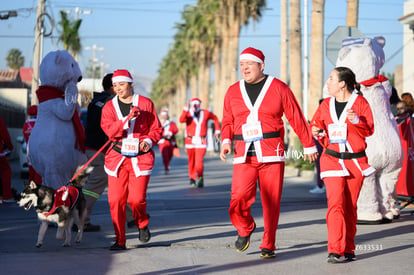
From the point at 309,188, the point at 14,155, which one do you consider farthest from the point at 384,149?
the point at 14,155

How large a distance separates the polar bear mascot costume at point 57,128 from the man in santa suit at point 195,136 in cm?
847

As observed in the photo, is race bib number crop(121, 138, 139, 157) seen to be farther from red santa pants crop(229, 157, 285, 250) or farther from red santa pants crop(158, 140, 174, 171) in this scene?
red santa pants crop(158, 140, 174, 171)

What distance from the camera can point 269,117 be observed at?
7.88m

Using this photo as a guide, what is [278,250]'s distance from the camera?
8.49m

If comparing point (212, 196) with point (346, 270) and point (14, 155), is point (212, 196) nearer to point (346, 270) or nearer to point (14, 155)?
point (346, 270)

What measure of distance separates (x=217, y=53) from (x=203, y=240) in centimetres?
4971

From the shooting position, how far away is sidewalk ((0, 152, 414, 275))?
7.43 m

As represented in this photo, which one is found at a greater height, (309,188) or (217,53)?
(217,53)

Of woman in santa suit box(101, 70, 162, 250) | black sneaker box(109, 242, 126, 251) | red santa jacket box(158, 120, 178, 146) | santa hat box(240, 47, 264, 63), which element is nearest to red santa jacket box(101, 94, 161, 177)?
woman in santa suit box(101, 70, 162, 250)

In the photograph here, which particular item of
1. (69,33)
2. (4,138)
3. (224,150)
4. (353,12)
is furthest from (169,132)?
(69,33)

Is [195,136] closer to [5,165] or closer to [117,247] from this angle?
[5,165]

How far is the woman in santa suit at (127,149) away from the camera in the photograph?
8.56m

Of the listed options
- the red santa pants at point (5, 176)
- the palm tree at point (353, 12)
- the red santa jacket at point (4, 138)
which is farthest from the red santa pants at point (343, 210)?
the palm tree at point (353, 12)

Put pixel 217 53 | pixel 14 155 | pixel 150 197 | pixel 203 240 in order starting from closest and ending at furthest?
1. pixel 203 240
2. pixel 150 197
3. pixel 14 155
4. pixel 217 53
